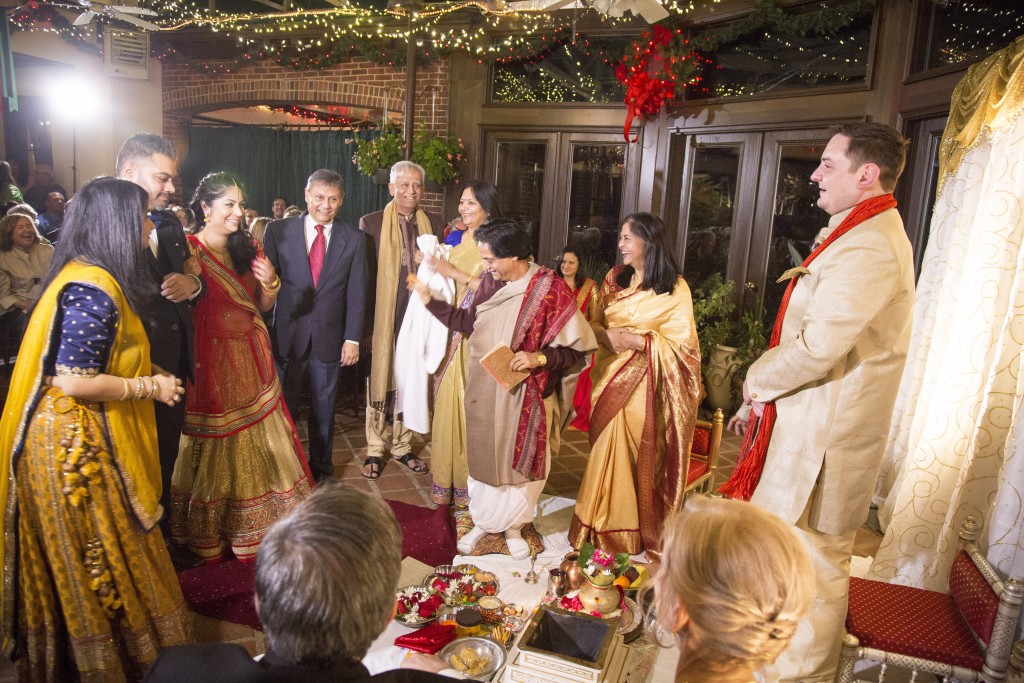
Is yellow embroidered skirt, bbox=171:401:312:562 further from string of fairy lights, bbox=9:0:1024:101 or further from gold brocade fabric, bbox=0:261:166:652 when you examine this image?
string of fairy lights, bbox=9:0:1024:101

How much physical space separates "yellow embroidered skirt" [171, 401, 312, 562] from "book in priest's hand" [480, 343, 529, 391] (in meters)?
1.16

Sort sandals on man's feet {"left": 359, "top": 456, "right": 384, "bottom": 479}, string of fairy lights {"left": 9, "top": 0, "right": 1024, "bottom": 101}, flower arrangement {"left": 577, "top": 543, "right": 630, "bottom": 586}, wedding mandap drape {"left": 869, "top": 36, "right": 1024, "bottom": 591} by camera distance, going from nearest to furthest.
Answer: flower arrangement {"left": 577, "top": 543, "right": 630, "bottom": 586}, wedding mandap drape {"left": 869, "top": 36, "right": 1024, "bottom": 591}, sandals on man's feet {"left": 359, "top": 456, "right": 384, "bottom": 479}, string of fairy lights {"left": 9, "top": 0, "right": 1024, "bottom": 101}

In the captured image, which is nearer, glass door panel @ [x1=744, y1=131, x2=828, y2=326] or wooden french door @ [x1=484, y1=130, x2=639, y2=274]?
glass door panel @ [x1=744, y1=131, x2=828, y2=326]

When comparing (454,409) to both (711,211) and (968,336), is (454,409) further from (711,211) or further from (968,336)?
(711,211)

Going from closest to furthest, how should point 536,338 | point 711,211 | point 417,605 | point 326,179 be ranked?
point 417,605
point 536,338
point 326,179
point 711,211

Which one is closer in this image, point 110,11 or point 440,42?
point 440,42

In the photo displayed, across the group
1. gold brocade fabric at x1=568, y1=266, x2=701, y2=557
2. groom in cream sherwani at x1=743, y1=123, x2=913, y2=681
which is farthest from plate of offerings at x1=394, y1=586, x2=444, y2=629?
groom in cream sherwani at x1=743, y1=123, x2=913, y2=681

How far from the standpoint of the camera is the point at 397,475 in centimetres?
489

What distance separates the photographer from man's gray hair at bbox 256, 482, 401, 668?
1.25 m

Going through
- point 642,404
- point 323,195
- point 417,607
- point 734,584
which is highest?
point 323,195

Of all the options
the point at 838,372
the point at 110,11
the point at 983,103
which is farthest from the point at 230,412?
the point at 110,11

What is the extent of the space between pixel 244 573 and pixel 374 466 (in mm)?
1452

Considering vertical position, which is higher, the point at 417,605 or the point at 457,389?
the point at 457,389

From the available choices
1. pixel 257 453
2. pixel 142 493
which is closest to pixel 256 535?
pixel 257 453
